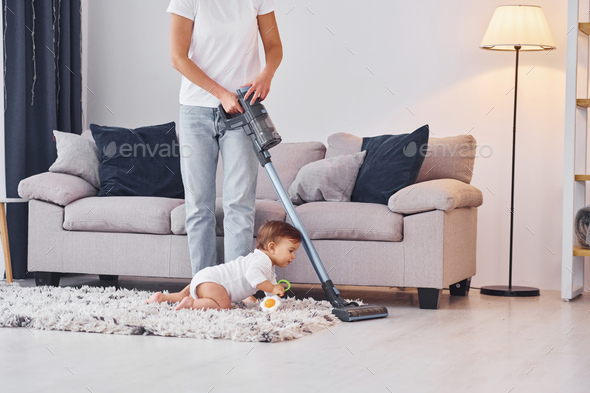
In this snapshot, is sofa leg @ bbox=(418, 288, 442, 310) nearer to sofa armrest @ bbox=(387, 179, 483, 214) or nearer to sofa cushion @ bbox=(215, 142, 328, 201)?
sofa armrest @ bbox=(387, 179, 483, 214)

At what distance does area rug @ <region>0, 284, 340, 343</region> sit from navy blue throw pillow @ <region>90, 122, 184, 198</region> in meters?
0.87

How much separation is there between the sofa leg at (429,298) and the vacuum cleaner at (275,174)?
0.34 metres

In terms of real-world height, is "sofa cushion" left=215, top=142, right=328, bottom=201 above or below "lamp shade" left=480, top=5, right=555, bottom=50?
below

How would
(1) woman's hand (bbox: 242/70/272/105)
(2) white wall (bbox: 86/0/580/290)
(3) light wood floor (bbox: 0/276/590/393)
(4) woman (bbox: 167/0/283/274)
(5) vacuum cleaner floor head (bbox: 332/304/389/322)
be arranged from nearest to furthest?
(3) light wood floor (bbox: 0/276/590/393) < (5) vacuum cleaner floor head (bbox: 332/304/389/322) < (1) woman's hand (bbox: 242/70/272/105) < (4) woman (bbox: 167/0/283/274) < (2) white wall (bbox: 86/0/580/290)

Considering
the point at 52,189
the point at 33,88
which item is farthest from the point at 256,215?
the point at 33,88

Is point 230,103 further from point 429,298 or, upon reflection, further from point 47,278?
point 47,278

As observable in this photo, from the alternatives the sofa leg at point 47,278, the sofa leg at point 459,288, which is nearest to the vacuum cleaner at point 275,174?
the sofa leg at point 459,288

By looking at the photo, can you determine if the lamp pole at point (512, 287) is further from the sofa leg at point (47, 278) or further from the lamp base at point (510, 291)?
the sofa leg at point (47, 278)

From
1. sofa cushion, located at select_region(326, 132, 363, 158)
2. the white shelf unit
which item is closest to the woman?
sofa cushion, located at select_region(326, 132, 363, 158)

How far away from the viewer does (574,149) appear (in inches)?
125

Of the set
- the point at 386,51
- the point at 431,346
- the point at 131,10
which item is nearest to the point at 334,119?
the point at 386,51

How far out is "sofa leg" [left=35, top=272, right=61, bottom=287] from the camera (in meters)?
3.25

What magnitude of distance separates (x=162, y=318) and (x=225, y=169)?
2.21 ft

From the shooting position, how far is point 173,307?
2.45 m
